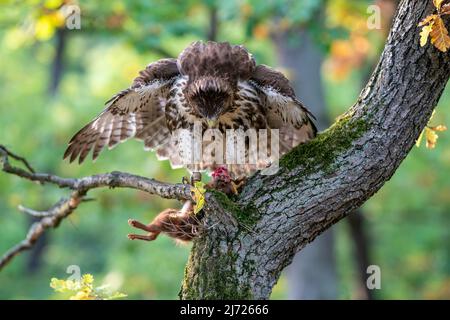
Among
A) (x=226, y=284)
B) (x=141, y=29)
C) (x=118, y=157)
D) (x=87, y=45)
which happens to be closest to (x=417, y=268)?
(x=118, y=157)

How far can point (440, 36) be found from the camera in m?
3.60

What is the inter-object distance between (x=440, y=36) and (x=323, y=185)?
1003 mm

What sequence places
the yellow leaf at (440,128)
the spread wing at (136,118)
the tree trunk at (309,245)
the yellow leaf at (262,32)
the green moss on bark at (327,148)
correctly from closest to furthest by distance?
the green moss on bark at (327,148) < the yellow leaf at (440,128) < the spread wing at (136,118) < the yellow leaf at (262,32) < the tree trunk at (309,245)

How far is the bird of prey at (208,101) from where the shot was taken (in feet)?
17.1

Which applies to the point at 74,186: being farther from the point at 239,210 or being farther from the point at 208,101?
the point at 239,210

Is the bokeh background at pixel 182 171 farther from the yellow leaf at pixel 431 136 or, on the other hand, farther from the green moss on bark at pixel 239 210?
the yellow leaf at pixel 431 136

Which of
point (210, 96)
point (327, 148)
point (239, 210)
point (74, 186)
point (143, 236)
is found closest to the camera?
point (239, 210)

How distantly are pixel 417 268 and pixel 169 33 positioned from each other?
11728 millimetres

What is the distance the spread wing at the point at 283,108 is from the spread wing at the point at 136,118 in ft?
2.31

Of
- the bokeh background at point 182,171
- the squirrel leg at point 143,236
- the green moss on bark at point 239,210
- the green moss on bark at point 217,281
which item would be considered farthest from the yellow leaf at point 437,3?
the bokeh background at point 182,171

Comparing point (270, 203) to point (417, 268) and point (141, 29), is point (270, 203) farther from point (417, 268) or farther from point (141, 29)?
point (417, 268)

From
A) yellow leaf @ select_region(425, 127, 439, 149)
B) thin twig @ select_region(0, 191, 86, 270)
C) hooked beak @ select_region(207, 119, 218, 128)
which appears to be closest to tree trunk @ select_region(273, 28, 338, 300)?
hooked beak @ select_region(207, 119, 218, 128)

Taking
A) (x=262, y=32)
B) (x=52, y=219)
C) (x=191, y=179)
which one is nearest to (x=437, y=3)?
(x=191, y=179)

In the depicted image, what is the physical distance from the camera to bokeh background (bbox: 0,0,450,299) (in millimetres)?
9125
